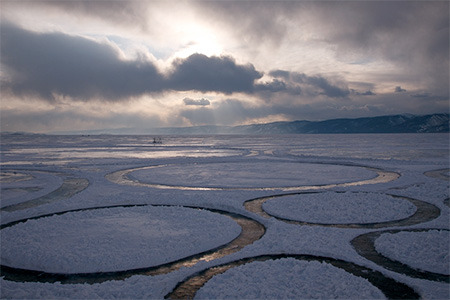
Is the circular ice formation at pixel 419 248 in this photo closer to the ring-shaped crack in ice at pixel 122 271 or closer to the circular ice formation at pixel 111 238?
the ring-shaped crack in ice at pixel 122 271

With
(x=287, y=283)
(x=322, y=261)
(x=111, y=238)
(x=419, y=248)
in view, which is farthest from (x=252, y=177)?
(x=287, y=283)

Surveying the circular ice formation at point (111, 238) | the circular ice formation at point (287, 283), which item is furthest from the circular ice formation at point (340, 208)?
the circular ice formation at point (287, 283)

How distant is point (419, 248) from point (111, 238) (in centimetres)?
865

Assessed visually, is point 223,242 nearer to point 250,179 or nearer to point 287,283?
point 287,283

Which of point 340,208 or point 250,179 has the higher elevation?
point 250,179

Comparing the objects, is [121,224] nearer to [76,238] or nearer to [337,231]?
[76,238]

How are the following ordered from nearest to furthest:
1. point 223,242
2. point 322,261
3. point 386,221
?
point 322,261, point 223,242, point 386,221

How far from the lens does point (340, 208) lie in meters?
12.8

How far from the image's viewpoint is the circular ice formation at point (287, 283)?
20.9 feet

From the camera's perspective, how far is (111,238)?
31.4 ft

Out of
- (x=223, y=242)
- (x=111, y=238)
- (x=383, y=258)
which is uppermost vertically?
(x=111, y=238)

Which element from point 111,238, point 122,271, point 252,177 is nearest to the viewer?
point 122,271

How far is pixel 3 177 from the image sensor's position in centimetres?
2212

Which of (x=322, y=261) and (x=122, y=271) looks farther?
(x=322, y=261)
